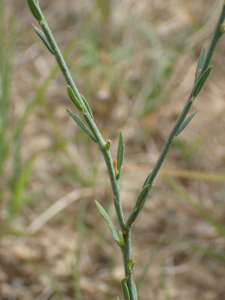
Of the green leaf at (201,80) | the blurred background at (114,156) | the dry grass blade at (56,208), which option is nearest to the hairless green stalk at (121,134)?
the green leaf at (201,80)

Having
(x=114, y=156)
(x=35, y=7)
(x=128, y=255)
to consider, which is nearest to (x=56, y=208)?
(x=114, y=156)

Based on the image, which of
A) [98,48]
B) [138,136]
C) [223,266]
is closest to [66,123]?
[138,136]

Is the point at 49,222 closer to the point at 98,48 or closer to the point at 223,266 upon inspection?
the point at 223,266

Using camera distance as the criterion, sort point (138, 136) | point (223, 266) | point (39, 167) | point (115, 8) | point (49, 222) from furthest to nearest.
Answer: point (115, 8)
point (138, 136)
point (39, 167)
point (49, 222)
point (223, 266)

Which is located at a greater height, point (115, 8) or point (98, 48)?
point (115, 8)

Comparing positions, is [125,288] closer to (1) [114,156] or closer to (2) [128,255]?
(2) [128,255]

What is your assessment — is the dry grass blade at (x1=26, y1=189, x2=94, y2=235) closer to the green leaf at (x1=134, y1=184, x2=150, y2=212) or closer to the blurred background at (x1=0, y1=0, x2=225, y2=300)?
the blurred background at (x1=0, y1=0, x2=225, y2=300)

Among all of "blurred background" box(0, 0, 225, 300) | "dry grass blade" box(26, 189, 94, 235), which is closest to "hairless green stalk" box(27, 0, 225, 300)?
"blurred background" box(0, 0, 225, 300)

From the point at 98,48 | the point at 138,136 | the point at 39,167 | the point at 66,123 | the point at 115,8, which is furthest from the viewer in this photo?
the point at 115,8

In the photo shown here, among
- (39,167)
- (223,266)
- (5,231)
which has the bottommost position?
(223,266)
